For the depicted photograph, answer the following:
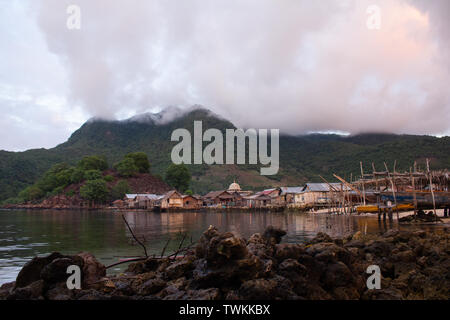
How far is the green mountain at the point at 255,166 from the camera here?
335 feet

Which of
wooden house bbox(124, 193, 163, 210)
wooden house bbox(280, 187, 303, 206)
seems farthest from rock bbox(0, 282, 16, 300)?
wooden house bbox(124, 193, 163, 210)

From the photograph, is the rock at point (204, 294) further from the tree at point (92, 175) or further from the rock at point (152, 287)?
the tree at point (92, 175)

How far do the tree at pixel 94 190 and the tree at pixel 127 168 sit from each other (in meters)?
14.7

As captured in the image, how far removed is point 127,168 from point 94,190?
19386 mm

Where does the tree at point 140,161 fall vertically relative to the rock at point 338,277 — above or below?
above

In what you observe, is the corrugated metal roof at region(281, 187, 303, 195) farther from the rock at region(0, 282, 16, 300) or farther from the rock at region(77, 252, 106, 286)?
the rock at region(0, 282, 16, 300)

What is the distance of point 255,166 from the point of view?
505 ft

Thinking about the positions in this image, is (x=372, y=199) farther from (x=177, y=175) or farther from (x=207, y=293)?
(x=177, y=175)

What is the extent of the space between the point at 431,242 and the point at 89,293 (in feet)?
45.8

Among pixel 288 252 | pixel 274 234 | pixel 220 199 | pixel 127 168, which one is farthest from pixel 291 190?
pixel 288 252

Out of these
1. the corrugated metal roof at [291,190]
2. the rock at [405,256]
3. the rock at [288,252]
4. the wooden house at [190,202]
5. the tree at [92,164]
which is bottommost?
the wooden house at [190,202]

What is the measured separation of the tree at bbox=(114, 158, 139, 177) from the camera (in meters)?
117

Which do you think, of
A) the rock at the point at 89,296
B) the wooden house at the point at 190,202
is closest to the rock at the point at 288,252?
the rock at the point at 89,296

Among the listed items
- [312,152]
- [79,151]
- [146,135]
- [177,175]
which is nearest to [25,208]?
[177,175]
